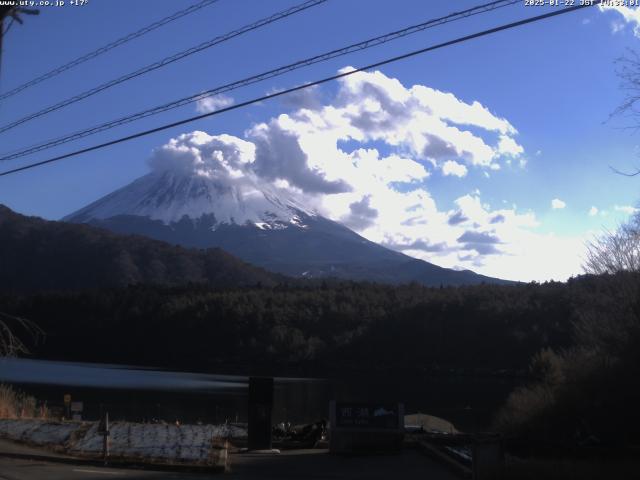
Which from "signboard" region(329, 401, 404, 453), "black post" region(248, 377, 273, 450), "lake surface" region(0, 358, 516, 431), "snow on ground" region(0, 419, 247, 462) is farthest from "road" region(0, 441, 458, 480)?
"lake surface" region(0, 358, 516, 431)

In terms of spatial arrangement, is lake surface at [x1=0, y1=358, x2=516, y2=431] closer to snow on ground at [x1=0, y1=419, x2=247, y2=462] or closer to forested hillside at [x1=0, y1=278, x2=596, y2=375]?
snow on ground at [x1=0, y1=419, x2=247, y2=462]

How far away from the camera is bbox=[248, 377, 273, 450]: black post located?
20531 millimetres

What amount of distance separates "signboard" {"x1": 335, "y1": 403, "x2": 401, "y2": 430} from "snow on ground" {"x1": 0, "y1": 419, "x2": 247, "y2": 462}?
11.5 ft

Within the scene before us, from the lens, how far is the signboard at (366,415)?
21.2 meters

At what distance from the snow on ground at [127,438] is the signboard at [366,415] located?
3.51 meters

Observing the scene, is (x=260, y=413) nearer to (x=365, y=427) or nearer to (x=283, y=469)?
(x=283, y=469)

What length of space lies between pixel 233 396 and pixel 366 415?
147 ft

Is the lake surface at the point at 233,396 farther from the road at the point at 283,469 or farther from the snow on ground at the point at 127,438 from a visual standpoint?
the road at the point at 283,469

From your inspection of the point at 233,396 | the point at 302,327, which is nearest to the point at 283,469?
the point at 233,396

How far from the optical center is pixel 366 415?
21344 millimetres

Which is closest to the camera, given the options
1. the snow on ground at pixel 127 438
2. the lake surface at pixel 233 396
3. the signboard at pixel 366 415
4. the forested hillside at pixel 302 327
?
the snow on ground at pixel 127 438

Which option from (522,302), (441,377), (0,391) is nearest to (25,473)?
(0,391)

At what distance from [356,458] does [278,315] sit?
118 meters

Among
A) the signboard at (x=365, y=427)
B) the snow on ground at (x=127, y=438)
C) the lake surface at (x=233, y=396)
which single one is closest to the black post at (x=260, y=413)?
the snow on ground at (x=127, y=438)
